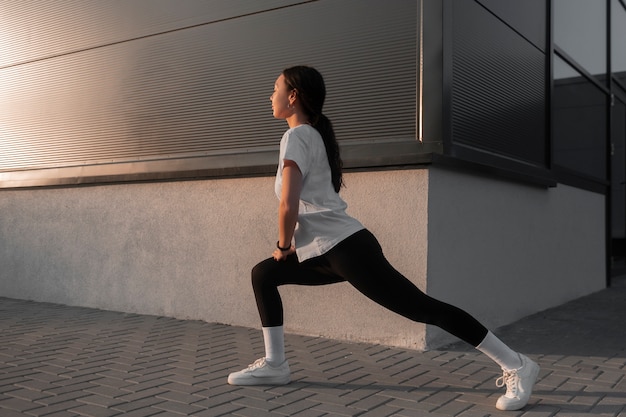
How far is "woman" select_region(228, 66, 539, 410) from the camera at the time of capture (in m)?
3.80

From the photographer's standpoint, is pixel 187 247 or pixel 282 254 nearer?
pixel 282 254

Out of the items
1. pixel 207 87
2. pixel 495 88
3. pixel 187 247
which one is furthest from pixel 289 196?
pixel 495 88

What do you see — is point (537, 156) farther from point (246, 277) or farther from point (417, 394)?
point (417, 394)

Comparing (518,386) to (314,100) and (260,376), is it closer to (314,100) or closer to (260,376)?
(260,376)

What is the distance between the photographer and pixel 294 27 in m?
6.34


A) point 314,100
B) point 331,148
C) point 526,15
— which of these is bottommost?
point 331,148

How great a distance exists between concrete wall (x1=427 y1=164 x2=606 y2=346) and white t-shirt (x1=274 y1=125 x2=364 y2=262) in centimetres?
171

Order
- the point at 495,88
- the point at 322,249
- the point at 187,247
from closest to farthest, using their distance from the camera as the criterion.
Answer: the point at 322,249, the point at 495,88, the point at 187,247

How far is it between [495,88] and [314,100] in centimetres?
315

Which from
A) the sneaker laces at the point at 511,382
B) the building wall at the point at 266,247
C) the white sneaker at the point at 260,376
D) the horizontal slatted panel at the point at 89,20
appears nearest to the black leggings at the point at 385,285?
the sneaker laces at the point at 511,382

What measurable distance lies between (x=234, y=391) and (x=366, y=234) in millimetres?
1177

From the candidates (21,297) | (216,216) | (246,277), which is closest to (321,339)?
(246,277)

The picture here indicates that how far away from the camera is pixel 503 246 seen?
21.9 ft

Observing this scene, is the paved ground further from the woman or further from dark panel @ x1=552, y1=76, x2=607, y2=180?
dark panel @ x1=552, y1=76, x2=607, y2=180
